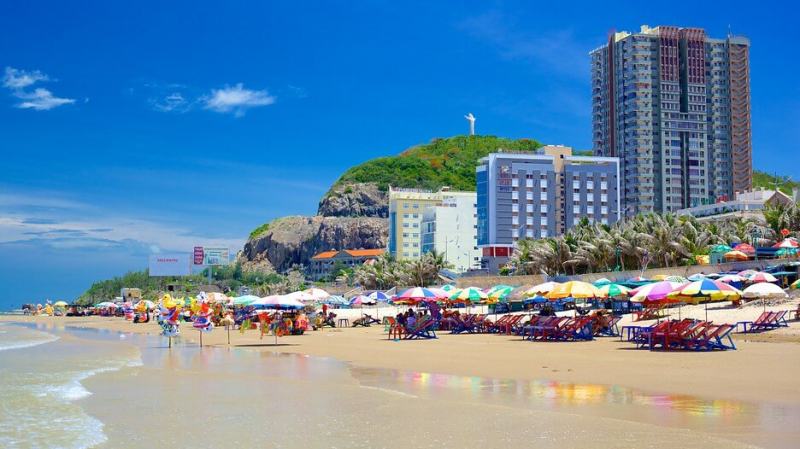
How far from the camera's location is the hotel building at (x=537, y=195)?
108312 millimetres

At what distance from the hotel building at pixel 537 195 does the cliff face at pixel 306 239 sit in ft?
188

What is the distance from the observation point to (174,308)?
29766 millimetres

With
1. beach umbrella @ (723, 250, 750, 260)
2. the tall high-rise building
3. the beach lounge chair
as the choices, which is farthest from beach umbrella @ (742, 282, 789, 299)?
the tall high-rise building

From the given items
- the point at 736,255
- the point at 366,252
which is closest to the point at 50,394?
the point at 736,255

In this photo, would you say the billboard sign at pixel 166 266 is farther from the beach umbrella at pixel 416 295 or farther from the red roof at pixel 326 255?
the beach umbrella at pixel 416 295

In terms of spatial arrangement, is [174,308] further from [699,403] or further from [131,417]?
[699,403]

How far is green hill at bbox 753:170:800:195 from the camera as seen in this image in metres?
156

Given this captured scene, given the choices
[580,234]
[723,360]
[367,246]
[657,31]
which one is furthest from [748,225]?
[367,246]

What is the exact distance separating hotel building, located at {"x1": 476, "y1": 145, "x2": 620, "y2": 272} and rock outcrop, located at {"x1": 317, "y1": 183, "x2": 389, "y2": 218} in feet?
205

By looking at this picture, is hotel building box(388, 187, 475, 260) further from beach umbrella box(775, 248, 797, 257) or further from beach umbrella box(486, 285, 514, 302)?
beach umbrella box(486, 285, 514, 302)

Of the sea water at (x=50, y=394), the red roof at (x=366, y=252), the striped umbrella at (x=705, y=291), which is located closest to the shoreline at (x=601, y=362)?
the striped umbrella at (x=705, y=291)

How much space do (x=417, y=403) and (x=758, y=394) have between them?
5.64 metres

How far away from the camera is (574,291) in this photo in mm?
27625

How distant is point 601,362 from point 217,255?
121740 mm
